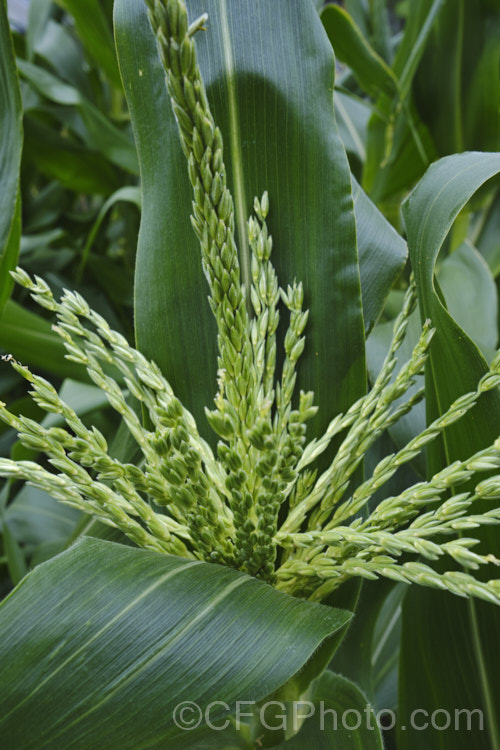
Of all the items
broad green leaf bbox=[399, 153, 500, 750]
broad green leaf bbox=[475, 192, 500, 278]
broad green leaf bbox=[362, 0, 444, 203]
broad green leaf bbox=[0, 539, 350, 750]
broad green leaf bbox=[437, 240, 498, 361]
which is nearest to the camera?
broad green leaf bbox=[0, 539, 350, 750]

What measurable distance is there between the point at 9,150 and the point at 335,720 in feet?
1.69

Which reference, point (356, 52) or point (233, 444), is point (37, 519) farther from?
point (356, 52)

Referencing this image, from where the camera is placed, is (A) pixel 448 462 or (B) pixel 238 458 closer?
(B) pixel 238 458

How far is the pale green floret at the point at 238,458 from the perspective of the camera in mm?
287

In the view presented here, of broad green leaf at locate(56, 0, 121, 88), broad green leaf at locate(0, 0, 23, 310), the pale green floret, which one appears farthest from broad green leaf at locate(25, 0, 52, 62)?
the pale green floret

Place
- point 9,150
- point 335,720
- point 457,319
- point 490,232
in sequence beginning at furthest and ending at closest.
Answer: point 490,232 < point 457,319 < point 9,150 < point 335,720

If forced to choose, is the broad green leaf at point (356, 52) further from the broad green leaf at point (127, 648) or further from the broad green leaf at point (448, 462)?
the broad green leaf at point (127, 648)

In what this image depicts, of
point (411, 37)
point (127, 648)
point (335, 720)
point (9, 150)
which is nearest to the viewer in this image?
point (127, 648)

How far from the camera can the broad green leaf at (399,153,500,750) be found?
387 millimetres

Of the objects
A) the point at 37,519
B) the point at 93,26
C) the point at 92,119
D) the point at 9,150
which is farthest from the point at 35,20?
the point at 37,519

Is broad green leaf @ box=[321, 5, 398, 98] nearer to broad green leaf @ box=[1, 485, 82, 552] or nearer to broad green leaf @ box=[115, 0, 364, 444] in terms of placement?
broad green leaf @ box=[115, 0, 364, 444]

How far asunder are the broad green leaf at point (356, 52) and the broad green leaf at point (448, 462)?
17.6 inches

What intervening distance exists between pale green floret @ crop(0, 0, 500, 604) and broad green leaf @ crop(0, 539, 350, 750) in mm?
31

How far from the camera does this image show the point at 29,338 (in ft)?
2.46
